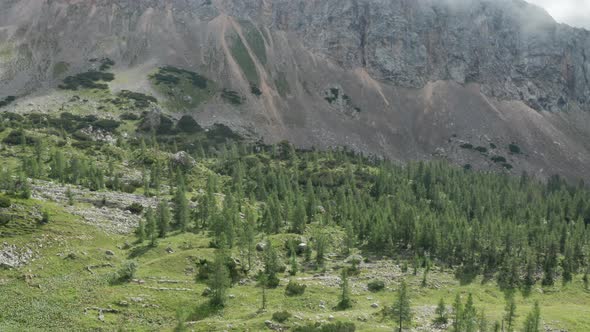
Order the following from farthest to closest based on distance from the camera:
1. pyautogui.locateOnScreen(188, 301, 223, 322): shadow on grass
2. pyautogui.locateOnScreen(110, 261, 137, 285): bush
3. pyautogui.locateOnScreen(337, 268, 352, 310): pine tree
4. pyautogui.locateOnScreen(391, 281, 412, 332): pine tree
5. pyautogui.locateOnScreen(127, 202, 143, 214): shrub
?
pyautogui.locateOnScreen(127, 202, 143, 214): shrub → pyautogui.locateOnScreen(337, 268, 352, 310): pine tree → pyautogui.locateOnScreen(110, 261, 137, 285): bush → pyautogui.locateOnScreen(391, 281, 412, 332): pine tree → pyautogui.locateOnScreen(188, 301, 223, 322): shadow on grass

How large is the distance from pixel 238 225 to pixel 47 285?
133 ft

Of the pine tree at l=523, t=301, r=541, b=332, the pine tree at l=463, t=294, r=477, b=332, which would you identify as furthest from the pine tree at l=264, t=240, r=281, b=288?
the pine tree at l=523, t=301, r=541, b=332

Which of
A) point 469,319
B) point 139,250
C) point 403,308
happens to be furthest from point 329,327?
point 139,250

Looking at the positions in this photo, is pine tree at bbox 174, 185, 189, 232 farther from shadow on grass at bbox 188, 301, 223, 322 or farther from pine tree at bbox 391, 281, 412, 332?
pine tree at bbox 391, 281, 412, 332

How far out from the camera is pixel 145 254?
80.5 m

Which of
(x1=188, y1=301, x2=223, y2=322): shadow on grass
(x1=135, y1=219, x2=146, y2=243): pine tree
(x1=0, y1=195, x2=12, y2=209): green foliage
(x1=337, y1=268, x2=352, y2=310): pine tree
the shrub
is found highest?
(x1=0, y1=195, x2=12, y2=209): green foliage

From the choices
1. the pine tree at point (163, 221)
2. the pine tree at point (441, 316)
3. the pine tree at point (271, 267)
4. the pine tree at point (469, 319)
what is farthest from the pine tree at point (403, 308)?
the pine tree at point (163, 221)

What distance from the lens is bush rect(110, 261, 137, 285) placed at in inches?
2687

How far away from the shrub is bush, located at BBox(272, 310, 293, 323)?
4866 centimetres

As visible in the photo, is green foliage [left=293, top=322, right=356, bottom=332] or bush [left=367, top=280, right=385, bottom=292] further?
bush [left=367, top=280, right=385, bottom=292]

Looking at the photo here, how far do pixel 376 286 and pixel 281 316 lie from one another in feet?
88.2

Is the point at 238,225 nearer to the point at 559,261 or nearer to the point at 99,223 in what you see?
the point at 99,223

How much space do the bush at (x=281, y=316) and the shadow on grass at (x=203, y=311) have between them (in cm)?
810

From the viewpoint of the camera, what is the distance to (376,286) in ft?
277
